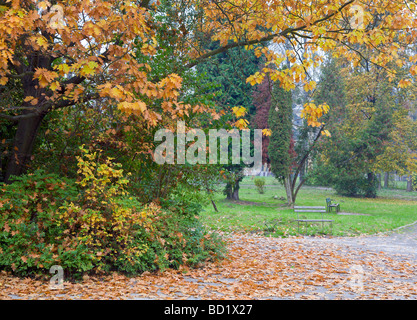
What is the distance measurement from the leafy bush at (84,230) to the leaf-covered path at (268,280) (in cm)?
26

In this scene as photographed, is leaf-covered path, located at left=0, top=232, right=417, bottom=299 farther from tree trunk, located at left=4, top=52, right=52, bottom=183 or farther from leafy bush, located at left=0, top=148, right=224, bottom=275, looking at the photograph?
tree trunk, located at left=4, top=52, right=52, bottom=183

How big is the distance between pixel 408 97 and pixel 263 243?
1965 cm

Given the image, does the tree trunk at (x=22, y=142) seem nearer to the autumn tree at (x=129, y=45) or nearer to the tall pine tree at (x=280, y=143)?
the autumn tree at (x=129, y=45)

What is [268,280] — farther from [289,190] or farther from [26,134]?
[289,190]

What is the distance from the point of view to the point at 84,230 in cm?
593

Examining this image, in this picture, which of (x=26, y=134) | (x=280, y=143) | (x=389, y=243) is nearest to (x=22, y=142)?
(x=26, y=134)

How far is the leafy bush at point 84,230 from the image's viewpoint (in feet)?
18.9

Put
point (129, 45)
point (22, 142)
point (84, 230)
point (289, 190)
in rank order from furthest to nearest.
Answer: point (289, 190)
point (22, 142)
point (129, 45)
point (84, 230)

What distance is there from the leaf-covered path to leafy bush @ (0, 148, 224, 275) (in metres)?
0.26

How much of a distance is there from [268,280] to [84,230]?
2.76 metres

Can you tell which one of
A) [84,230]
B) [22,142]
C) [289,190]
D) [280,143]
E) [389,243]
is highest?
[280,143]
